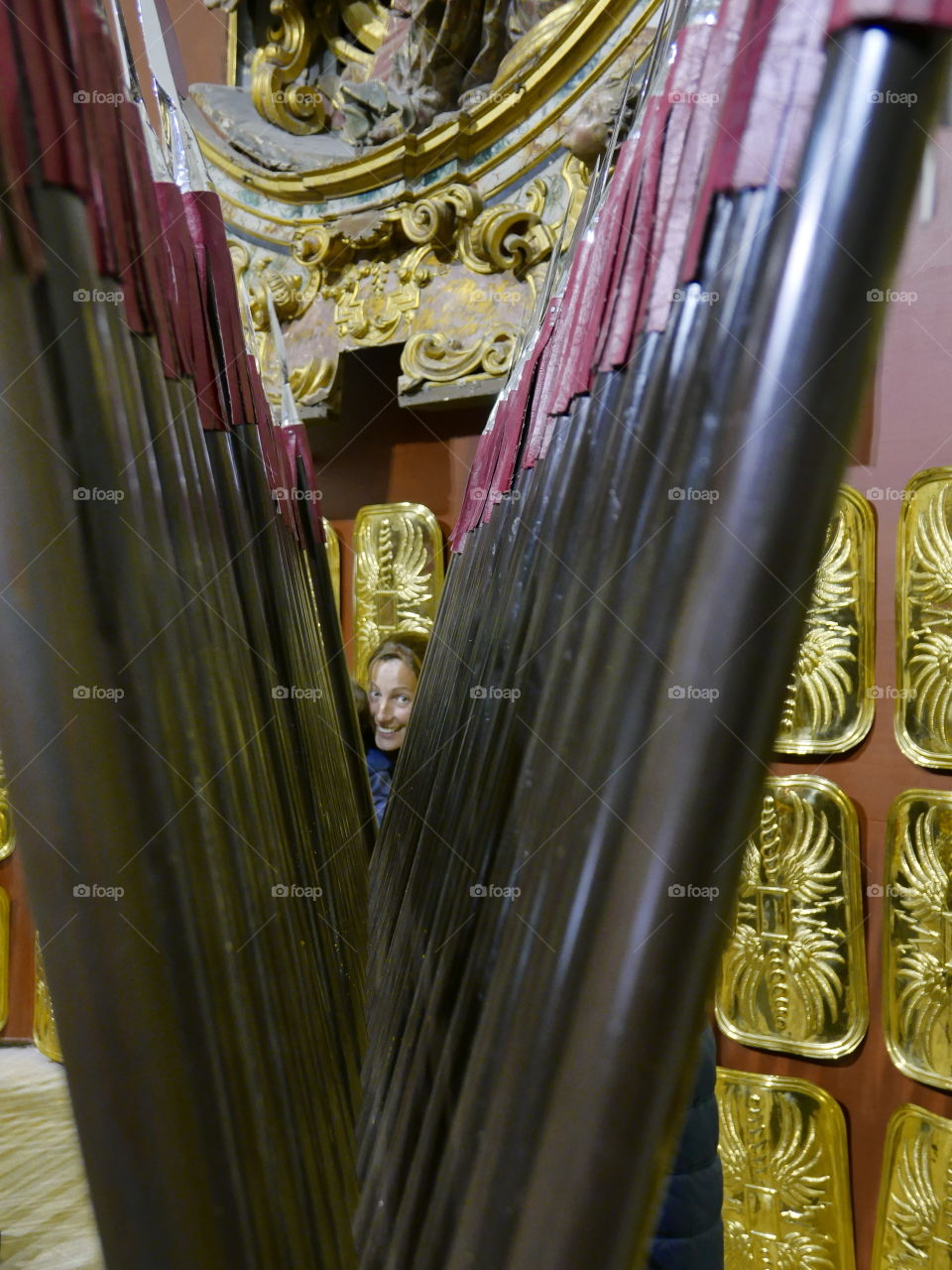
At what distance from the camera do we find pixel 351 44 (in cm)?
144

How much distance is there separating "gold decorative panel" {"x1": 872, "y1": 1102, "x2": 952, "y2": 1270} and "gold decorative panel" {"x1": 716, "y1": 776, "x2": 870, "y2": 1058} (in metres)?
0.09

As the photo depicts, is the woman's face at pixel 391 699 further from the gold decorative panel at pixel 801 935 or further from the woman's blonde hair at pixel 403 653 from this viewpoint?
the gold decorative panel at pixel 801 935

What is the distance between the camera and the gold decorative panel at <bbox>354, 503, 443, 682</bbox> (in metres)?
1.34

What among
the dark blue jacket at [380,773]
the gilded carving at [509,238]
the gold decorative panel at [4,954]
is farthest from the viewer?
the gold decorative panel at [4,954]

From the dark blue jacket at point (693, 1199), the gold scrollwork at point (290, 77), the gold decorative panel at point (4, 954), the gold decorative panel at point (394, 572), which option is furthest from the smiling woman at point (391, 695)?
the gold decorative panel at point (4, 954)

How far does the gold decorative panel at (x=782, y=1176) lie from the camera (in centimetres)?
98

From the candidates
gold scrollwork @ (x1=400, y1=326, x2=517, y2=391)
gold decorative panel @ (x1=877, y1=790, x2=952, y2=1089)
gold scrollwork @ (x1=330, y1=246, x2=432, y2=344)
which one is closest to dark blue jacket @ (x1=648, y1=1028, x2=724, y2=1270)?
gold decorative panel @ (x1=877, y1=790, x2=952, y2=1089)

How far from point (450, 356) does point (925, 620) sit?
670mm

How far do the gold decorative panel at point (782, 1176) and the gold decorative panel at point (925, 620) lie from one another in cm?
41

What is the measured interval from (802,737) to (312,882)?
0.93 meters

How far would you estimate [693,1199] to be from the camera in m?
0.40

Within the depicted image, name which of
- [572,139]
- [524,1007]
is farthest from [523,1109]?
[572,139]

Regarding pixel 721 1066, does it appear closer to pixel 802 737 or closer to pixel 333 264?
pixel 802 737

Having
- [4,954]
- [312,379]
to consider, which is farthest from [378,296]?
[4,954]
